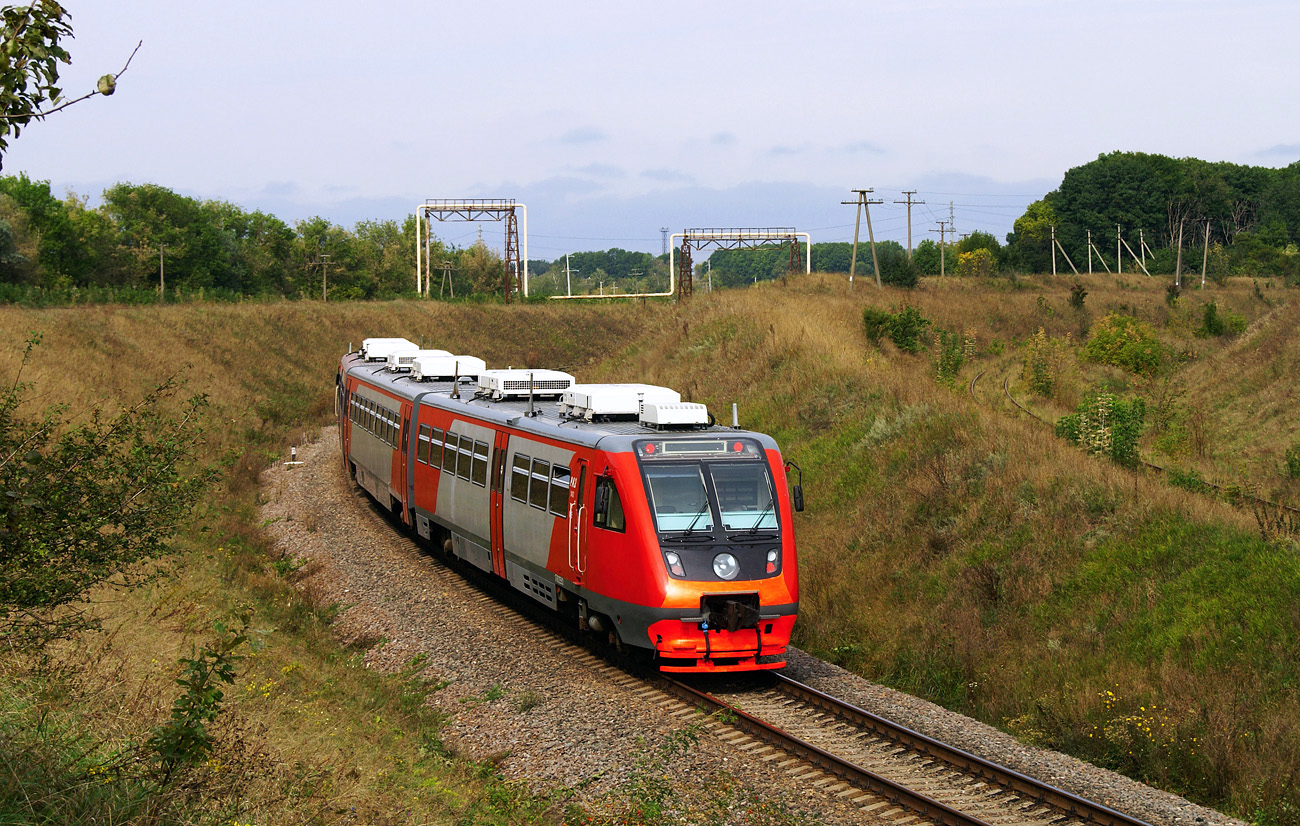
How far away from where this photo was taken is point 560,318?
77.2 m

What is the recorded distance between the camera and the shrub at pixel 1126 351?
38281 mm

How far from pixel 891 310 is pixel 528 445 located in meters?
25.4

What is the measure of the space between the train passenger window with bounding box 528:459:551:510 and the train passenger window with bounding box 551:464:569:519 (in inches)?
8.0

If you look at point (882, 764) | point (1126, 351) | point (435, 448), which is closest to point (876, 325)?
point (1126, 351)

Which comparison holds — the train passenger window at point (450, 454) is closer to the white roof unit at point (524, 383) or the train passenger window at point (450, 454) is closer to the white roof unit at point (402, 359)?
the white roof unit at point (524, 383)

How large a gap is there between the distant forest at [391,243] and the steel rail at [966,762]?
41201 mm

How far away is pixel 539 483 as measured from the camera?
593 inches

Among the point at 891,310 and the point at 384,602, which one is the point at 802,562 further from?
the point at 891,310

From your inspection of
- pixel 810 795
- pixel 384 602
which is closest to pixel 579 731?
pixel 810 795

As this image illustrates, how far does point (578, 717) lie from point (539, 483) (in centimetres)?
408

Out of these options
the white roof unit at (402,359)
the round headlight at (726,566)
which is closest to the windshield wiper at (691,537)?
the round headlight at (726,566)

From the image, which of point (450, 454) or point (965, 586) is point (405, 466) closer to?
point (450, 454)

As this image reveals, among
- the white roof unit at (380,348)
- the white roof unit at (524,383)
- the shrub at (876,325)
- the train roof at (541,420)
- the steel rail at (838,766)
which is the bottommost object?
the steel rail at (838,766)

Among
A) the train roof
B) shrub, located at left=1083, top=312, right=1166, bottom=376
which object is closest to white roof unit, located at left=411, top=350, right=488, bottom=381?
the train roof
